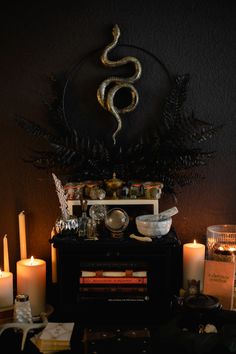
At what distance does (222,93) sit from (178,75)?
26 cm

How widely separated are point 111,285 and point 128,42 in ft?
4.22

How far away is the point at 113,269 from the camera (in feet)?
7.34

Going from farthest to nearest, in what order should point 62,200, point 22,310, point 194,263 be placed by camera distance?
point 194,263 < point 62,200 < point 22,310

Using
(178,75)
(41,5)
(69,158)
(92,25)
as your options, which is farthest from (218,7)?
(69,158)

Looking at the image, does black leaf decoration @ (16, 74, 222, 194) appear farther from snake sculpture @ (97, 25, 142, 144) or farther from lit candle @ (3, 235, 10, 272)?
lit candle @ (3, 235, 10, 272)

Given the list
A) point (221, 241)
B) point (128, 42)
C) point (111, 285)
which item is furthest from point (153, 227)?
point (128, 42)

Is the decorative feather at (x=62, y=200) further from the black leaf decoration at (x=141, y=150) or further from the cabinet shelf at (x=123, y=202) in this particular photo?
the black leaf decoration at (x=141, y=150)

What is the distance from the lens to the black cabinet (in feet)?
7.16

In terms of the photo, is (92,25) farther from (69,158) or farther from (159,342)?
(159,342)

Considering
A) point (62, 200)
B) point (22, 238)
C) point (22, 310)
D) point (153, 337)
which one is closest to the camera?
point (153, 337)

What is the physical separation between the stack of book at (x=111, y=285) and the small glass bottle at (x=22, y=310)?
9.9 inches

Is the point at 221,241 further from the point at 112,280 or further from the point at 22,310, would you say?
the point at 22,310

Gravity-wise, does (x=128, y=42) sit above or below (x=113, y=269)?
above

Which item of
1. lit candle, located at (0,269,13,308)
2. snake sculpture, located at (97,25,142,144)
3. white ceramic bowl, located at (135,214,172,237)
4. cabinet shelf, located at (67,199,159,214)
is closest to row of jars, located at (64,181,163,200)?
cabinet shelf, located at (67,199,159,214)
